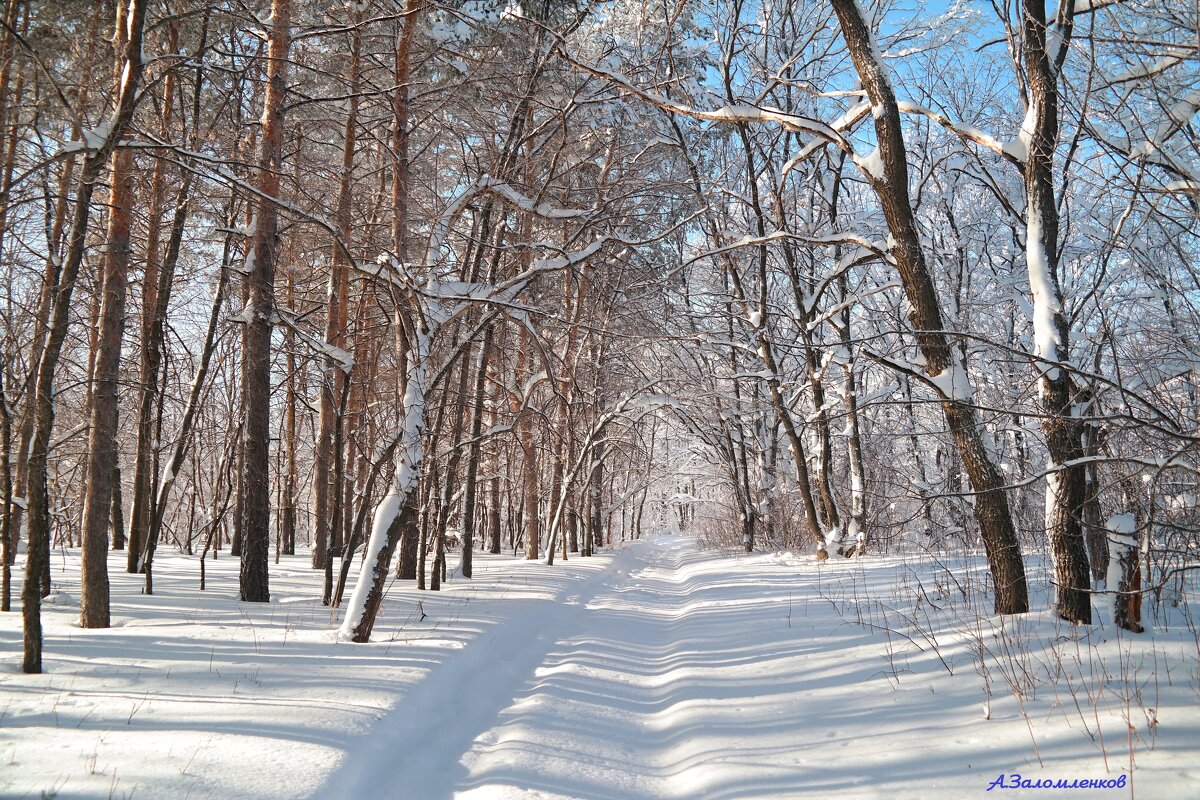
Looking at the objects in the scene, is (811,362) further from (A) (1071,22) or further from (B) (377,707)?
(B) (377,707)

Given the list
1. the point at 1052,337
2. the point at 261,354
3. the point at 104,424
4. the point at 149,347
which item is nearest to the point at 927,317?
the point at 1052,337

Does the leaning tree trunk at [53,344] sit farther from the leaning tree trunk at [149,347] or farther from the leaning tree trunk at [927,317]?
the leaning tree trunk at [927,317]

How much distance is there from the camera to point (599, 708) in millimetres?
5281

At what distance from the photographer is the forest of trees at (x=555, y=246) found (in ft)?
16.9

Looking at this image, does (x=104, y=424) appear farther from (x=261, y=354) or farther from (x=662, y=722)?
(x=662, y=722)

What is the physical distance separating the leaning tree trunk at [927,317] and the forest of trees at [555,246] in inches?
1.1

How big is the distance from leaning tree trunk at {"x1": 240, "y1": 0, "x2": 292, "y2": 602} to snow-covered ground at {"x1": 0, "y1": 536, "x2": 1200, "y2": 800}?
94cm

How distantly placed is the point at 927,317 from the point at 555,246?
4.64 m

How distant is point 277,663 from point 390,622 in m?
2.13

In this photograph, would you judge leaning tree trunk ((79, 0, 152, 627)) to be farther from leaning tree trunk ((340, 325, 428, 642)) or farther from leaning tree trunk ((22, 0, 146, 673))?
leaning tree trunk ((340, 325, 428, 642))

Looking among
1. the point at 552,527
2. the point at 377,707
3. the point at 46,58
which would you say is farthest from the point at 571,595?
the point at 46,58

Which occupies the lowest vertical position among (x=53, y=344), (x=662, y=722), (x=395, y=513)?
(x=662, y=722)

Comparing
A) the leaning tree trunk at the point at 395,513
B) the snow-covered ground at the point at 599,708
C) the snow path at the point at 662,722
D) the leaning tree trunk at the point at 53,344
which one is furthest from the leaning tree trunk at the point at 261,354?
the snow path at the point at 662,722

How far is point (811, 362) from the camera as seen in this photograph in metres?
13.4
